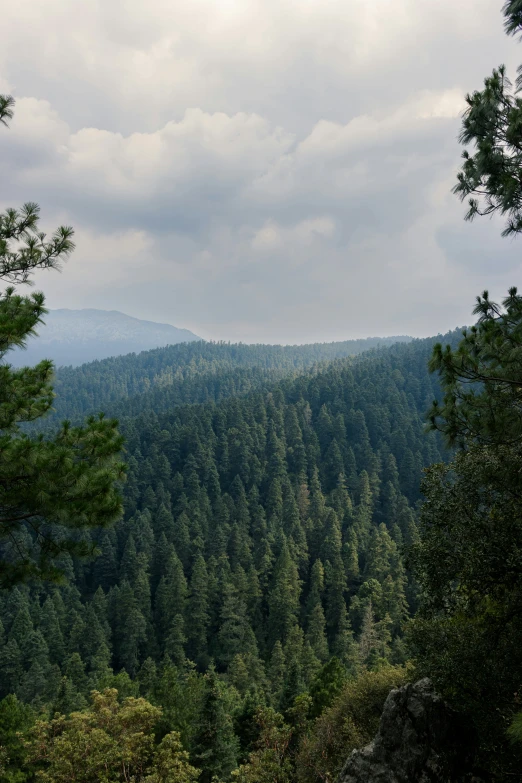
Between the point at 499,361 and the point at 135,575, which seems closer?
the point at 499,361

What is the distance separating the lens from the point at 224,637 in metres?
49.8

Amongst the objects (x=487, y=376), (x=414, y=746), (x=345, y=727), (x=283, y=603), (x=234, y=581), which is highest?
(x=487, y=376)

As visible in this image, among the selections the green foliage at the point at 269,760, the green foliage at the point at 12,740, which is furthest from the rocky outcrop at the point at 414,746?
the green foliage at the point at 12,740

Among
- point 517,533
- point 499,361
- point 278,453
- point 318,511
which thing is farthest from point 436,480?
point 278,453

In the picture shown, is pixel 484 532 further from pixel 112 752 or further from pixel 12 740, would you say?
pixel 12 740

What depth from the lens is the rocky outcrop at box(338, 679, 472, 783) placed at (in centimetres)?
961

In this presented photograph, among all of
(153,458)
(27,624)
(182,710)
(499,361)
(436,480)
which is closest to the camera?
(499,361)

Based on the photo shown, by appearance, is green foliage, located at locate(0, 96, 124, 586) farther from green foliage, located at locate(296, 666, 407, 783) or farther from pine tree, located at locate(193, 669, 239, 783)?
pine tree, located at locate(193, 669, 239, 783)

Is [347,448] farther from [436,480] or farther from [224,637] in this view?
[436,480]

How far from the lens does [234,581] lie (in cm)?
5453

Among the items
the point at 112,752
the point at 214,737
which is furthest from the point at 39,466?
the point at 214,737

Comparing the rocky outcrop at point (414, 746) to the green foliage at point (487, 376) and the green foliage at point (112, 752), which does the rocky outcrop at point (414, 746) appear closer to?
the green foliage at point (487, 376)

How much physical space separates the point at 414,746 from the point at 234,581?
155 feet

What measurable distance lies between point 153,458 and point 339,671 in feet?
226
